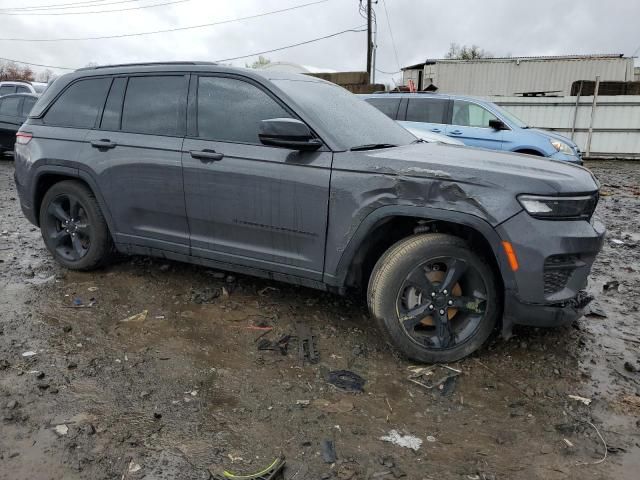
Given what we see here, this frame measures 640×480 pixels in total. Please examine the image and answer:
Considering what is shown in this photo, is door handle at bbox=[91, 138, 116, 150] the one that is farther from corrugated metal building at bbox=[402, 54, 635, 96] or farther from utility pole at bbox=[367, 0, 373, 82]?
utility pole at bbox=[367, 0, 373, 82]

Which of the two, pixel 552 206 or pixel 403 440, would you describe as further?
pixel 552 206

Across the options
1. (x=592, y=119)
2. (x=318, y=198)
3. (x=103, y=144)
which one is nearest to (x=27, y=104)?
(x=103, y=144)

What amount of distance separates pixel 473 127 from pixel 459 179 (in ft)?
24.4

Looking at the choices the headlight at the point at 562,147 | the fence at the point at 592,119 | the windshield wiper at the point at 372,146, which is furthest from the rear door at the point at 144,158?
the fence at the point at 592,119

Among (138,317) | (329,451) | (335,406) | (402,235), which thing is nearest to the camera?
(329,451)

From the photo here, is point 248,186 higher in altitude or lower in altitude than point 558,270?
higher

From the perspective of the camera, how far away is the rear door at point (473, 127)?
961 centimetres

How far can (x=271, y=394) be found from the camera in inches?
113

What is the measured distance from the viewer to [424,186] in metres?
2.98

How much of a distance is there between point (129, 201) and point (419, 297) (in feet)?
7.84

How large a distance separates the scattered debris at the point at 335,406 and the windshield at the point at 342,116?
1569mm

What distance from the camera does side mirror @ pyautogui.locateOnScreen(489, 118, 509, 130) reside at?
9516 millimetres

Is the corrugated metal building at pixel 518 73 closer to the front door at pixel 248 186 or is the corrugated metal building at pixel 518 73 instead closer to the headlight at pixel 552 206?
the front door at pixel 248 186

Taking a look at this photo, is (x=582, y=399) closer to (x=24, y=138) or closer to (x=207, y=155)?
(x=207, y=155)
